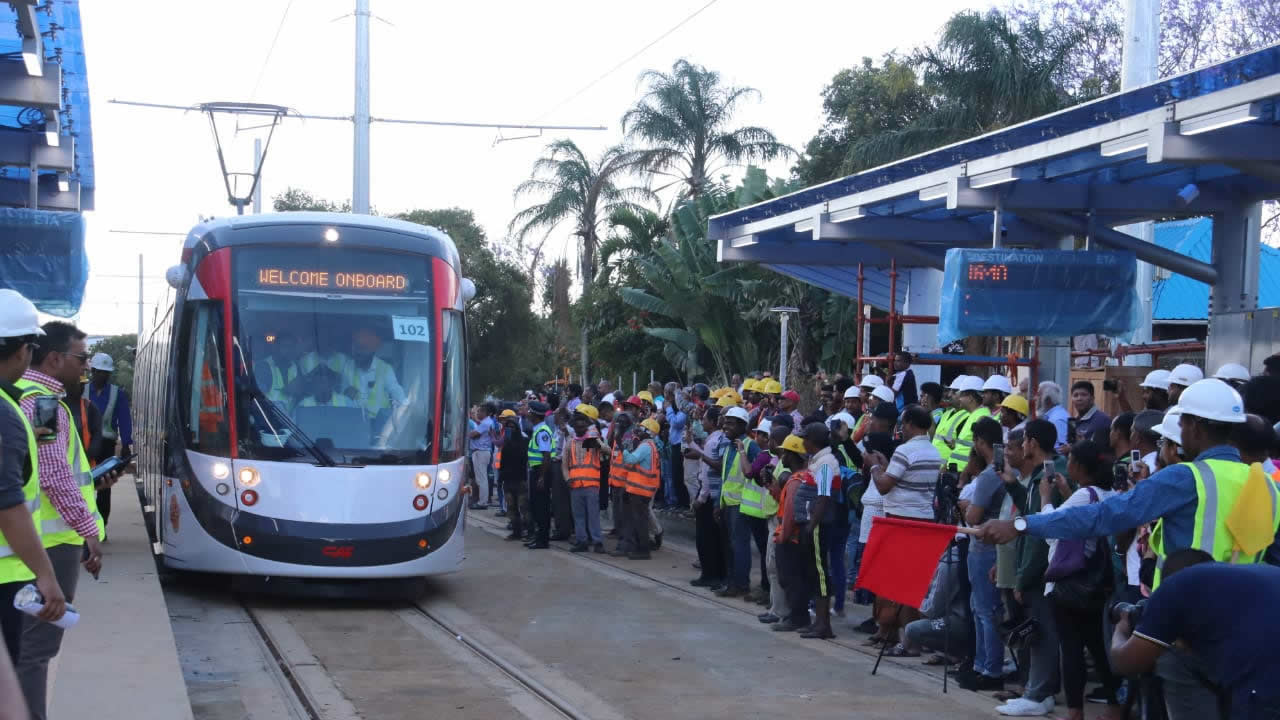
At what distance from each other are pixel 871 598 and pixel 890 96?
2500cm

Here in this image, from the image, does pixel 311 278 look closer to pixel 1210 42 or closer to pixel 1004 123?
pixel 1004 123

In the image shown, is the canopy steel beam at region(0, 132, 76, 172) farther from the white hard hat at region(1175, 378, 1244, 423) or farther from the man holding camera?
the man holding camera

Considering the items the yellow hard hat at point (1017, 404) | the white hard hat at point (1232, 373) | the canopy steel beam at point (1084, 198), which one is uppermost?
the canopy steel beam at point (1084, 198)

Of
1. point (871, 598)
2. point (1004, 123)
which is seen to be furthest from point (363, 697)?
point (1004, 123)

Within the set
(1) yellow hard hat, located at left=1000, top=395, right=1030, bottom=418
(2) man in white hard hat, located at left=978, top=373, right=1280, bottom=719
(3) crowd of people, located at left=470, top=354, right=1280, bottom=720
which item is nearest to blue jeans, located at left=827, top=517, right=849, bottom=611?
(3) crowd of people, located at left=470, top=354, right=1280, bottom=720

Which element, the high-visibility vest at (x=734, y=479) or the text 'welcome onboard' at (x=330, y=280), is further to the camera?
the high-visibility vest at (x=734, y=479)

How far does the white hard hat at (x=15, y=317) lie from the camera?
5186mm

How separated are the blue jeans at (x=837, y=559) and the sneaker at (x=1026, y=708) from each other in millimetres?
3168

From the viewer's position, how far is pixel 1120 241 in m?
15.5

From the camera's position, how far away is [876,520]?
9.13m

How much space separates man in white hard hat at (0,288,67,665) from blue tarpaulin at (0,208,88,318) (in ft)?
33.9

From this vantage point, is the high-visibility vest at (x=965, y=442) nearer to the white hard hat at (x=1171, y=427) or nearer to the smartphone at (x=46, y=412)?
the white hard hat at (x=1171, y=427)

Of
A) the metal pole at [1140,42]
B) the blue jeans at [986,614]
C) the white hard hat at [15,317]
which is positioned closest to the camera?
the white hard hat at [15,317]

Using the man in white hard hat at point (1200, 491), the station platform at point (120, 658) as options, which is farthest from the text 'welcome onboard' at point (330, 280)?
the man in white hard hat at point (1200, 491)
